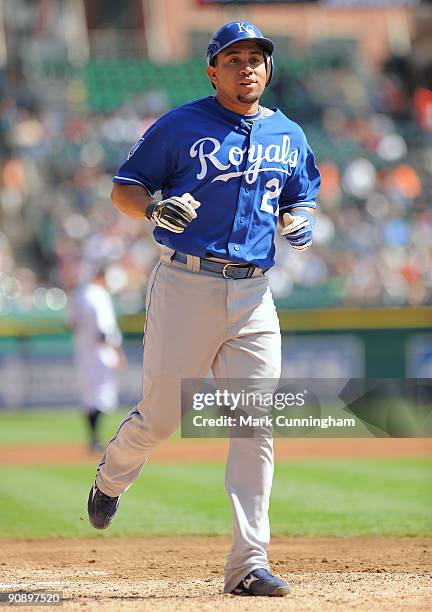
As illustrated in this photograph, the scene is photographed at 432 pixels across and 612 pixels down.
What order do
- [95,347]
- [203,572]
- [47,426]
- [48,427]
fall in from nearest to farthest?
[203,572]
[95,347]
[48,427]
[47,426]

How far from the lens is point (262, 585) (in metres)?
4.43

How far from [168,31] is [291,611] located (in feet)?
86.7

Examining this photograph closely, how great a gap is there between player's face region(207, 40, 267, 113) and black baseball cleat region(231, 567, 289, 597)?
6.15 ft

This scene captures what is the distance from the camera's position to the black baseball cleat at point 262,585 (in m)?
4.43

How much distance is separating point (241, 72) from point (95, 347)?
7.43 meters

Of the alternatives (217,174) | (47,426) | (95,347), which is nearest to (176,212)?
(217,174)

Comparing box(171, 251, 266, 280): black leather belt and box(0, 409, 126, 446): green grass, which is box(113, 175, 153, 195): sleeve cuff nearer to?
box(171, 251, 266, 280): black leather belt

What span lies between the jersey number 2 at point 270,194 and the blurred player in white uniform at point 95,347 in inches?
268

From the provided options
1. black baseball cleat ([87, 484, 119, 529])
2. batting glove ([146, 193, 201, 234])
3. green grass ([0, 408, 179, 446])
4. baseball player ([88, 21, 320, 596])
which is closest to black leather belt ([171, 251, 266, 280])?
baseball player ([88, 21, 320, 596])

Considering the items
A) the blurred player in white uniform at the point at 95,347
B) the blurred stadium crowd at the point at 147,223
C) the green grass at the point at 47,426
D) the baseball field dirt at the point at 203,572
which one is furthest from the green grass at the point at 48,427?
the baseball field dirt at the point at 203,572

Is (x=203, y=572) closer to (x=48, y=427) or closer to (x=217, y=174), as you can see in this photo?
(x=217, y=174)

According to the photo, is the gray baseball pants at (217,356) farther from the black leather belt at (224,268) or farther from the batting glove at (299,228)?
the batting glove at (299,228)

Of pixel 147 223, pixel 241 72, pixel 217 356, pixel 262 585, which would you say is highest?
pixel 241 72

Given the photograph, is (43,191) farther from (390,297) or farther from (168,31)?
(168,31)
